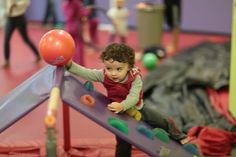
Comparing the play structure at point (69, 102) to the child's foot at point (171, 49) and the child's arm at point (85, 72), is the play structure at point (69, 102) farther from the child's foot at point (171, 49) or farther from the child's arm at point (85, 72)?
the child's foot at point (171, 49)

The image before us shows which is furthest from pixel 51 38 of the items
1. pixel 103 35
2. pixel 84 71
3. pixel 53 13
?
pixel 53 13

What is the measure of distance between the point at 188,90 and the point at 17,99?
183cm

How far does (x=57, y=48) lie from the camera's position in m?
Answer: 1.88

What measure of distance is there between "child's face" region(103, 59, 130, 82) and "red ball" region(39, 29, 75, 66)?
0.59 ft

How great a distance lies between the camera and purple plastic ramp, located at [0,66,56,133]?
1.82 meters

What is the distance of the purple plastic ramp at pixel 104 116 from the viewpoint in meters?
1.83

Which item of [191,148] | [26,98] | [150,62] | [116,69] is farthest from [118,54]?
[150,62]

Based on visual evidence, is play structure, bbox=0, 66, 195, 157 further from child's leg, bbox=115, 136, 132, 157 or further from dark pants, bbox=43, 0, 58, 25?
dark pants, bbox=43, 0, 58, 25

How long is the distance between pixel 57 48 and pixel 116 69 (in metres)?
0.29

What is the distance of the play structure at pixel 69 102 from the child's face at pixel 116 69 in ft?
0.44

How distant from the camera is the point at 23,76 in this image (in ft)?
13.6

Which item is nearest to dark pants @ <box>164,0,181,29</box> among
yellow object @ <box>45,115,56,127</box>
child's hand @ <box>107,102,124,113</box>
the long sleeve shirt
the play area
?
the play area

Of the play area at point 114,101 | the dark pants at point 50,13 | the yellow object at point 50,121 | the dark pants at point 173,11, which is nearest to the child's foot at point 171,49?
the play area at point 114,101

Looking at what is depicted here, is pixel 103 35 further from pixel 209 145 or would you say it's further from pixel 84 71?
pixel 84 71
